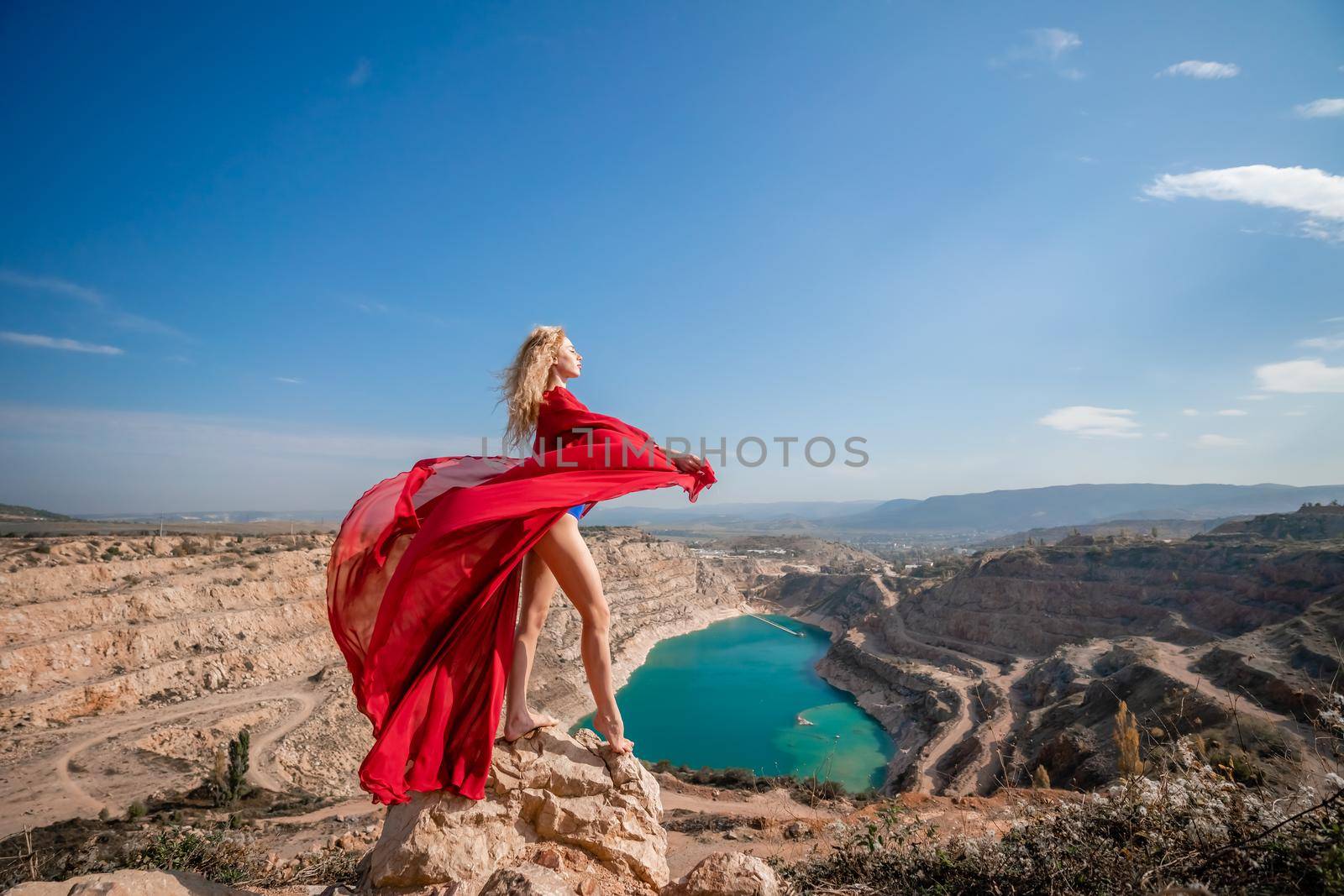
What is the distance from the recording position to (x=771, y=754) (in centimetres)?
2742

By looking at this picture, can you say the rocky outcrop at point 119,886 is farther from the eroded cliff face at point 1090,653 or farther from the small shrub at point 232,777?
the small shrub at point 232,777

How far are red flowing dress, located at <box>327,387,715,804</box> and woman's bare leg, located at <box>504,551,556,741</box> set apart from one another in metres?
0.05

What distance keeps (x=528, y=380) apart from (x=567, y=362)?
9.5 inches

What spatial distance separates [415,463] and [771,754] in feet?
93.0

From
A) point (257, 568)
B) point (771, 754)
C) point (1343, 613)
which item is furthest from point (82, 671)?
point (1343, 613)

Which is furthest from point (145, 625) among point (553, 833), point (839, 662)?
point (839, 662)

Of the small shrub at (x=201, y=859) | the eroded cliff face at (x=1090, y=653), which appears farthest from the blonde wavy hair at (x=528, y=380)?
the eroded cliff face at (x=1090, y=653)

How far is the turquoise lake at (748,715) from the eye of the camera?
26.8 m

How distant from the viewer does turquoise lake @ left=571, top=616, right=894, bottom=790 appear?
2675 centimetres

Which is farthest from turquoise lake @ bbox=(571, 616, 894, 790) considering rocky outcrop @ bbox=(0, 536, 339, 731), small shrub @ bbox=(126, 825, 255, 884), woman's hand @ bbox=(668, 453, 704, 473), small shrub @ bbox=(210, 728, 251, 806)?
woman's hand @ bbox=(668, 453, 704, 473)

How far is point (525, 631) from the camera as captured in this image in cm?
299

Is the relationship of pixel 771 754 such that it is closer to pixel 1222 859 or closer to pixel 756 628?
pixel 1222 859

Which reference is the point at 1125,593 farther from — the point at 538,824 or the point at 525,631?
the point at 525,631

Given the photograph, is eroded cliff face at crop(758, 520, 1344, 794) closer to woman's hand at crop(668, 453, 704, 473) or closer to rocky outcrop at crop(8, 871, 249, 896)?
woman's hand at crop(668, 453, 704, 473)
